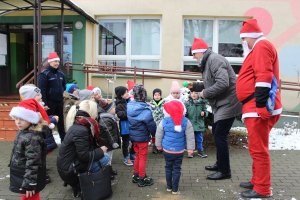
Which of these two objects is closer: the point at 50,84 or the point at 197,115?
the point at 50,84

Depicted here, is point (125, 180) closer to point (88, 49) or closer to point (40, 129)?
point (40, 129)

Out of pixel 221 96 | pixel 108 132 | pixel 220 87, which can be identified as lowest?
pixel 108 132

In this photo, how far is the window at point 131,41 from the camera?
1073 cm

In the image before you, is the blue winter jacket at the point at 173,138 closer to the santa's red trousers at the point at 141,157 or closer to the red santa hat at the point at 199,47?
the santa's red trousers at the point at 141,157

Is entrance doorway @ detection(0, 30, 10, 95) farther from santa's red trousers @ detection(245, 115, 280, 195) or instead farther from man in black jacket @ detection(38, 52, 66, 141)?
santa's red trousers @ detection(245, 115, 280, 195)

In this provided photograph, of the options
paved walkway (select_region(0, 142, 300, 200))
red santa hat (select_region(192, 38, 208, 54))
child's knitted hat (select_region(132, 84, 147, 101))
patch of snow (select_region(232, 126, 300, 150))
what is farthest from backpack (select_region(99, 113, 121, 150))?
patch of snow (select_region(232, 126, 300, 150))

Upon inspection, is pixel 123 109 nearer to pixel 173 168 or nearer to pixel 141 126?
pixel 141 126

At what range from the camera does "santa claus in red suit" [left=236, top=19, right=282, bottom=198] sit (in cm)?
412

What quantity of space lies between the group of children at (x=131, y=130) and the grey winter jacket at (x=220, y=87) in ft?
1.58

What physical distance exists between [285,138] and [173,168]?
A: 4500 mm

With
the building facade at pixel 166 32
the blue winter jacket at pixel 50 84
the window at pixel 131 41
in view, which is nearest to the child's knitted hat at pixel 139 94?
the blue winter jacket at pixel 50 84

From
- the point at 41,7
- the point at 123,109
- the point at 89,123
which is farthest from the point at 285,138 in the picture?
the point at 41,7

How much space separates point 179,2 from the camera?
33.4 ft

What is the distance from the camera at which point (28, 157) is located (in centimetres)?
356
